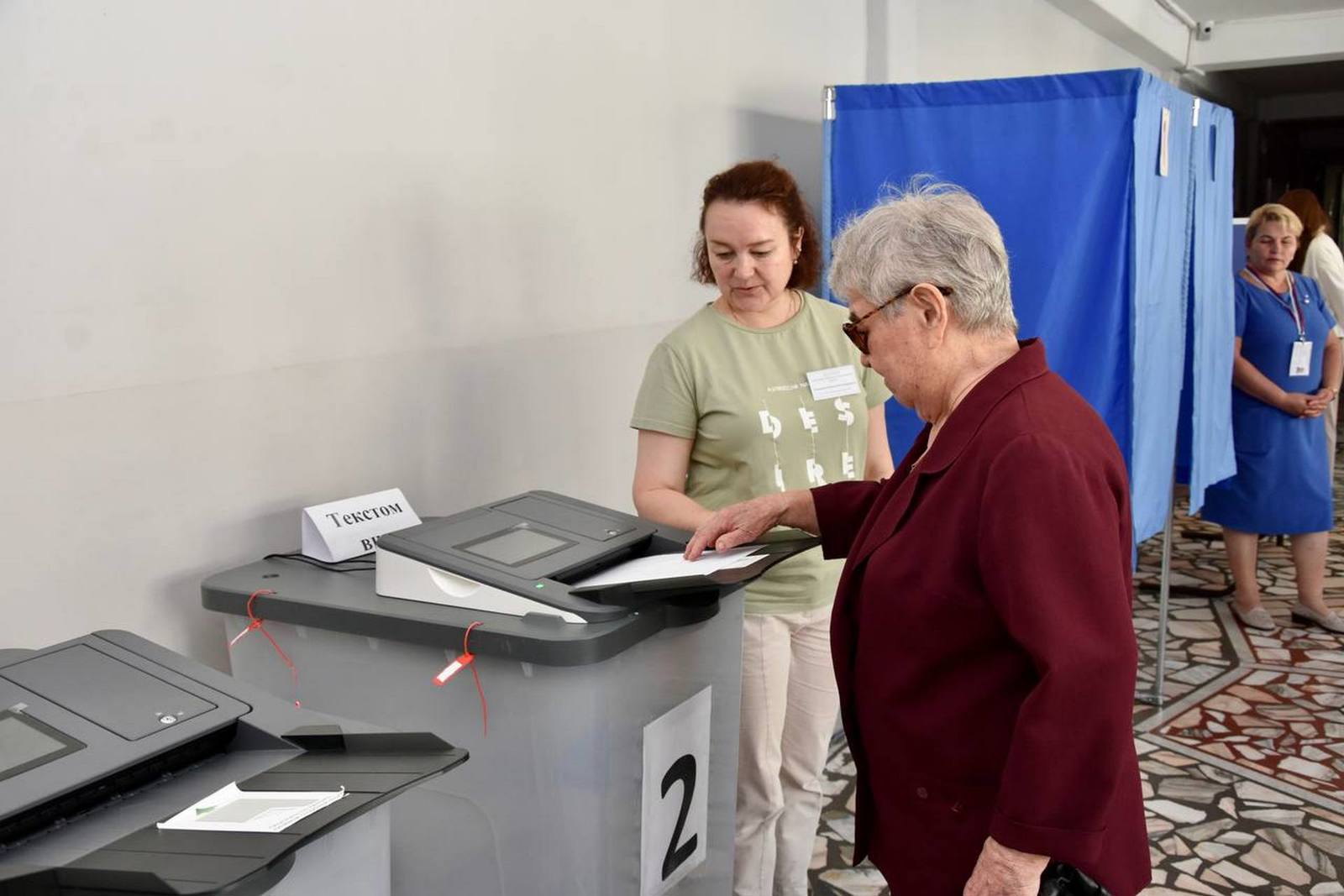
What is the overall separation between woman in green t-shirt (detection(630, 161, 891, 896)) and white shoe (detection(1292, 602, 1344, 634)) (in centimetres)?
294

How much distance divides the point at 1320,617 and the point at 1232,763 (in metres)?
1.42

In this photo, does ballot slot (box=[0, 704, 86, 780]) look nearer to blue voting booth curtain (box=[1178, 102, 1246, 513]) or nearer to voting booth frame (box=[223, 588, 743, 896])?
voting booth frame (box=[223, 588, 743, 896])

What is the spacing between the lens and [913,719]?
1374 mm

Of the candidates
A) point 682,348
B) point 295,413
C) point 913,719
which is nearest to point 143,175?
point 295,413

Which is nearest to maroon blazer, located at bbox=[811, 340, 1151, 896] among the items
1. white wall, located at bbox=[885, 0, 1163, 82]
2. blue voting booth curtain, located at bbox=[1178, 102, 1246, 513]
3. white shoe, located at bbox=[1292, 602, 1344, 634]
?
blue voting booth curtain, located at bbox=[1178, 102, 1246, 513]

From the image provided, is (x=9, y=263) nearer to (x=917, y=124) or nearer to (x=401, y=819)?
(x=401, y=819)

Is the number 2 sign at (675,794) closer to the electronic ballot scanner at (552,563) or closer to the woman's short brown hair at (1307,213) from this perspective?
the electronic ballot scanner at (552,563)

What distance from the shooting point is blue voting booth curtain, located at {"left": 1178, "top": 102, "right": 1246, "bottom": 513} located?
3512mm

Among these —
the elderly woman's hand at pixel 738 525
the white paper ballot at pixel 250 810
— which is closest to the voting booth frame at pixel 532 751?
the elderly woman's hand at pixel 738 525

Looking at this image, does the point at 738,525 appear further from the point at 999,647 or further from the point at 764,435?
the point at 999,647

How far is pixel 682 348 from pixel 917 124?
4.77 feet

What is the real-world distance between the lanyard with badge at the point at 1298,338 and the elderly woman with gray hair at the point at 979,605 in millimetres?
3297

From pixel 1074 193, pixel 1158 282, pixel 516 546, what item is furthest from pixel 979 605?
pixel 1158 282

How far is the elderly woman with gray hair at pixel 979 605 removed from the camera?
121cm
